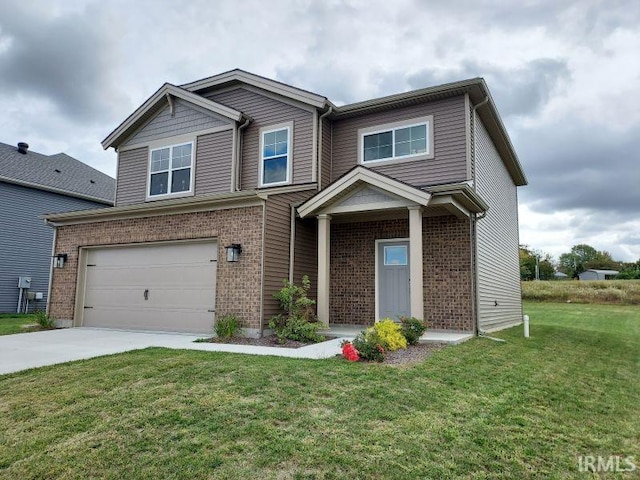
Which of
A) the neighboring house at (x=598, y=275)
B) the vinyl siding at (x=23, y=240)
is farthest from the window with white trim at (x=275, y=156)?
the neighboring house at (x=598, y=275)

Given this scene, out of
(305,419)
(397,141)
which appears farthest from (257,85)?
(305,419)

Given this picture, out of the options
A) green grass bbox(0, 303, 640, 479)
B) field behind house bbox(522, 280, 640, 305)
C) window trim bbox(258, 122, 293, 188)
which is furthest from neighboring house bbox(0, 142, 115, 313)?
field behind house bbox(522, 280, 640, 305)

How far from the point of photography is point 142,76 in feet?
49.3

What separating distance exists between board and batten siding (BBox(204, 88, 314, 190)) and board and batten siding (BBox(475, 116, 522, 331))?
4307 millimetres

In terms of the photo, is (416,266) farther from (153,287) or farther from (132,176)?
(132,176)

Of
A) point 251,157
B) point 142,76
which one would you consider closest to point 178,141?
point 251,157

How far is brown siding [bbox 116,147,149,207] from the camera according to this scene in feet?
43.1

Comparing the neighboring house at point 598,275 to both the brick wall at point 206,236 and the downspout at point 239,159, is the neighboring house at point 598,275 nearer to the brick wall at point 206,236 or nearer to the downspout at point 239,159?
the downspout at point 239,159

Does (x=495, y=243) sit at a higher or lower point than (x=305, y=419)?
higher

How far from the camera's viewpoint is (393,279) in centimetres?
1052

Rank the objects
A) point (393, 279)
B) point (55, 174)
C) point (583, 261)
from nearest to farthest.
→ point (393, 279) < point (55, 174) < point (583, 261)

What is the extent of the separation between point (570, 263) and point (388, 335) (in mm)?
90862

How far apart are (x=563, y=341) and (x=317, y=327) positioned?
6170 mm

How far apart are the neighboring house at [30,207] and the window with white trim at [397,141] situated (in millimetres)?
13048
